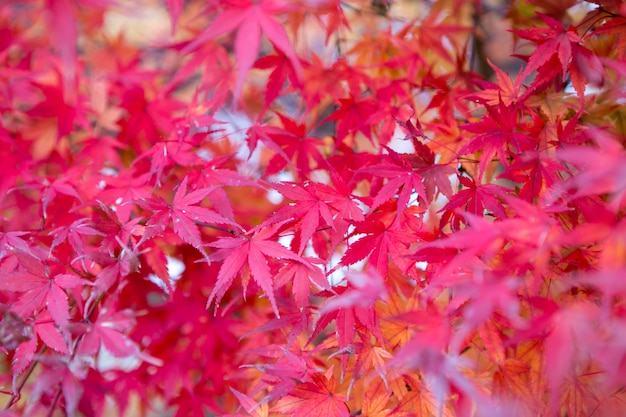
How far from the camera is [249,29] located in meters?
0.67

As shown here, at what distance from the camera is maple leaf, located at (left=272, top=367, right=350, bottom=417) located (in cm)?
83

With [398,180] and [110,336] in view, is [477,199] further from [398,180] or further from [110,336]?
[110,336]

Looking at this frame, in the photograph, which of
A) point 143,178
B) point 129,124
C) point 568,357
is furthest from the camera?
point 129,124

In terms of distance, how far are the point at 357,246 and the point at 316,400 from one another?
0.27 m

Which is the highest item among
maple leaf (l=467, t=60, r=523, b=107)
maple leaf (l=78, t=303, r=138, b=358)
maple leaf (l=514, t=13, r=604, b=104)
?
maple leaf (l=514, t=13, r=604, b=104)

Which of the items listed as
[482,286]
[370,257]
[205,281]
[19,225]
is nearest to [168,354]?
[205,281]

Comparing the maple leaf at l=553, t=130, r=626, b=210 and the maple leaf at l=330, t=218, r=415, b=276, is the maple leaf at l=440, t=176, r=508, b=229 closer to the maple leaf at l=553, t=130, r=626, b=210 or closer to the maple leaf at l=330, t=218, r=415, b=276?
the maple leaf at l=330, t=218, r=415, b=276

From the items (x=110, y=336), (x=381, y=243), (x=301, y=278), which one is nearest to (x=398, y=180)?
(x=381, y=243)

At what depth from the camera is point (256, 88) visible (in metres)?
2.31

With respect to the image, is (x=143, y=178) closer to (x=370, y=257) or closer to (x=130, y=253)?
(x=130, y=253)

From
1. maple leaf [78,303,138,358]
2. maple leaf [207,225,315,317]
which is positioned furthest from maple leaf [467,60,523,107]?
maple leaf [78,303,138,358]

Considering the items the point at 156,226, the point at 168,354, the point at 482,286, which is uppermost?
the point at 482,286

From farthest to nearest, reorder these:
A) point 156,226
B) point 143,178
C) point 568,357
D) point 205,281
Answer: point 205,281, point 143,178, point 156,226, point 568,357

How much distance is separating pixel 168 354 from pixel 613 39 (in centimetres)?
128
